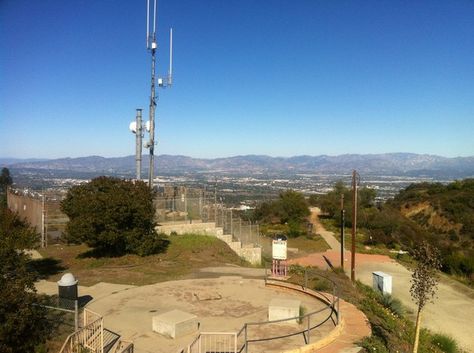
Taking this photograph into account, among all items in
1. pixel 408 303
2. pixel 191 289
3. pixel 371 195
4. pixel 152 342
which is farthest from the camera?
pixel 371 195

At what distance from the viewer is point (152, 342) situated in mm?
10219

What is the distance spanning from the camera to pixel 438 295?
2189 centimetres

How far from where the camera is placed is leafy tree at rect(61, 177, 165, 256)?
20.0 metres

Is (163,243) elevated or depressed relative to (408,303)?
elevated

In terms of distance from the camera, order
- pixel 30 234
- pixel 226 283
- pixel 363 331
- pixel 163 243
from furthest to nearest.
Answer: pixel 163 243
pixel 226 283
pixel 30 234
pixel 363 331

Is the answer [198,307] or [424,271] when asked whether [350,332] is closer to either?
[424,271]

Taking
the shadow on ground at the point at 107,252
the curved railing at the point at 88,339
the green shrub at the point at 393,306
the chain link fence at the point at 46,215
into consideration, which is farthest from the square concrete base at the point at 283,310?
the chain link fence at the point at 46,215

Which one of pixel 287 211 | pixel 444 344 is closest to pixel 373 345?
pixel 444 344

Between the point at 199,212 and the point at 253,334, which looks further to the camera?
the point at 199,212

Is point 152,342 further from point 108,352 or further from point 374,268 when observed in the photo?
point 374,268

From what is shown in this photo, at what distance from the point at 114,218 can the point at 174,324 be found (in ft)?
35.4

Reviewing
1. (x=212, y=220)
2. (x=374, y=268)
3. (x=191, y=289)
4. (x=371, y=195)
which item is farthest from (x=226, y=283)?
(x=371, y=195)

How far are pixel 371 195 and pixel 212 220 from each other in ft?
121

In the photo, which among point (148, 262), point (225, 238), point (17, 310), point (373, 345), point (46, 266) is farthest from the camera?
point (225, 238)
